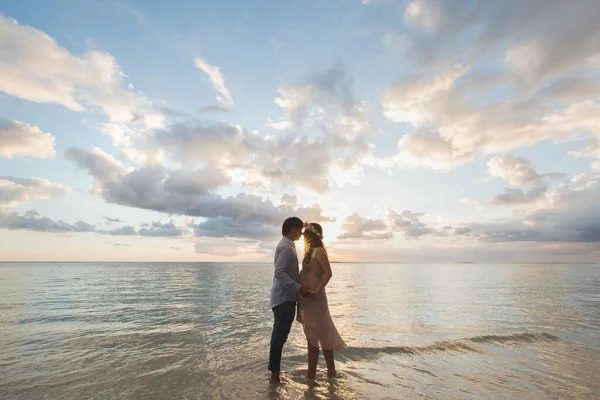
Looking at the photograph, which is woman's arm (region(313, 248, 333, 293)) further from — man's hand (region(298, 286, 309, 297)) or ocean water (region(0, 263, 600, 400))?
ocean water (region(0, 263, 600, 400))

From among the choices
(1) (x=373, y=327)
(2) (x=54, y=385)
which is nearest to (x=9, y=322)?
(2) (x=54, y=385)

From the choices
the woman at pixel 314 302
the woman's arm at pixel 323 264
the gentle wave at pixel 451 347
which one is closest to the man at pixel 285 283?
the woman at pixel 314 302

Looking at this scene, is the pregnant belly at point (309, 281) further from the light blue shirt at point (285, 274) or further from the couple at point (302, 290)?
the light blue shirt at point (285, 274)

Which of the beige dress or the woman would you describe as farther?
the beige dress

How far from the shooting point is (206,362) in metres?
8.28

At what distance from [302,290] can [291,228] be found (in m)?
1.20

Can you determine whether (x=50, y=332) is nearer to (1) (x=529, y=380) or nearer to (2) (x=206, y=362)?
(2) (x=206, y=362)

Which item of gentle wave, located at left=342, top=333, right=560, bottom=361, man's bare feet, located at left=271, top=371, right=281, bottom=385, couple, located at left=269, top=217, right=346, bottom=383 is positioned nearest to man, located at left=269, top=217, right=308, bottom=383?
couple, located at left=269, top=217, right=346, bottom=383

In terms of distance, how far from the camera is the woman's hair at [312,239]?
6.32 m

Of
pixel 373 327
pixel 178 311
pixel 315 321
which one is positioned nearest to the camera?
pixel 315 321

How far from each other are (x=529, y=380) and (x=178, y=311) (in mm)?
16022

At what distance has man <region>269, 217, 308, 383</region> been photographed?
6.01 metres

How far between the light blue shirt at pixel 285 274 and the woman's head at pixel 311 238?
0.30 meters

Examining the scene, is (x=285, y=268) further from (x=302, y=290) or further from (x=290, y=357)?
(x=290, y=357)
